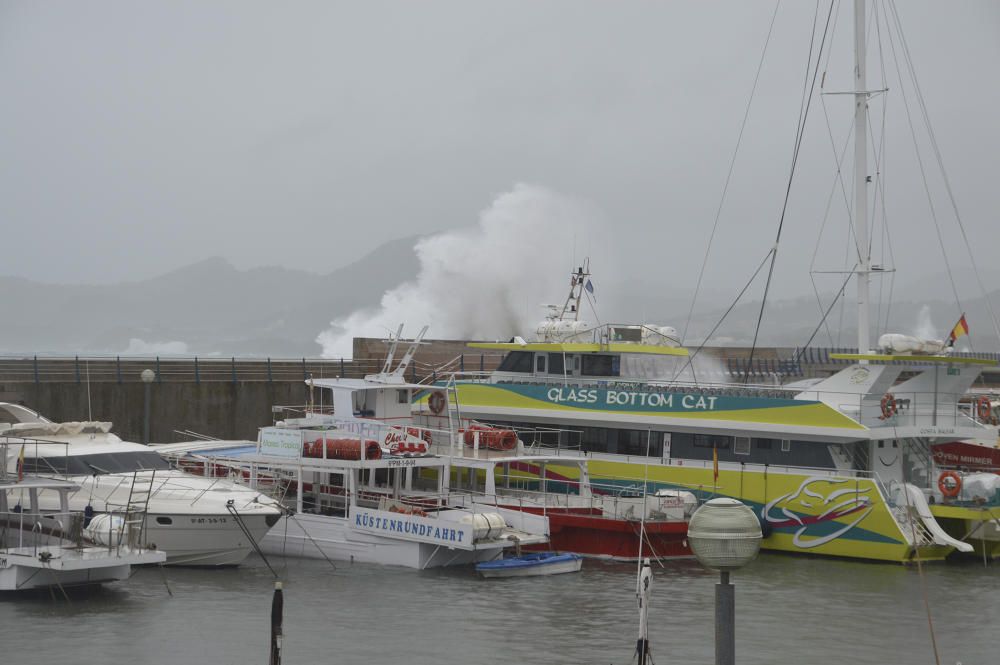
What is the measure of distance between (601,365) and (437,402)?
504 centimetres

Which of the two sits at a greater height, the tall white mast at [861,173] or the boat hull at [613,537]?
the tall white mast at [861,173]

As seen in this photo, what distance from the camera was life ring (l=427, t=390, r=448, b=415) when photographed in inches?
1135

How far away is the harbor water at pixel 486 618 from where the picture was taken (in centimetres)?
1736

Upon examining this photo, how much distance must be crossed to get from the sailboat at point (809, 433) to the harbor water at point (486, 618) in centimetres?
176

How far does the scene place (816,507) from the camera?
26.2 meters

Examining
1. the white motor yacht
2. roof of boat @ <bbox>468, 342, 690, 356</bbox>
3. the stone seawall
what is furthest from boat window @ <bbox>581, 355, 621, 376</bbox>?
the stone seawall

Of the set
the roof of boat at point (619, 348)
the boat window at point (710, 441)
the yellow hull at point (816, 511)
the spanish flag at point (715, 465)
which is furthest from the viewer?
the roof of boat at point (619, 348)

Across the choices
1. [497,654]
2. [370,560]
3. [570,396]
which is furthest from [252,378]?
[497,654]

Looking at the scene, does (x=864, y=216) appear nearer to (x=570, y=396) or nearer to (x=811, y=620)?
(x=570, y=396)

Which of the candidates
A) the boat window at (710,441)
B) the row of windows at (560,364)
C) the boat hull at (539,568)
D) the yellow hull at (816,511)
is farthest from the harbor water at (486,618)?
the row of windows at (560,364)

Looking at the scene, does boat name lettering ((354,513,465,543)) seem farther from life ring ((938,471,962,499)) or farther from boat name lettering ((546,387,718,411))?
life ring ((938,471,962,499))

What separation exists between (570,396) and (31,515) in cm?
1368

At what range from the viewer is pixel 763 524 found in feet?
87.2

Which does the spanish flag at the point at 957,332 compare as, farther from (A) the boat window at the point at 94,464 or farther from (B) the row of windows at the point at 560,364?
(A) the boat window at the point at 94,464
